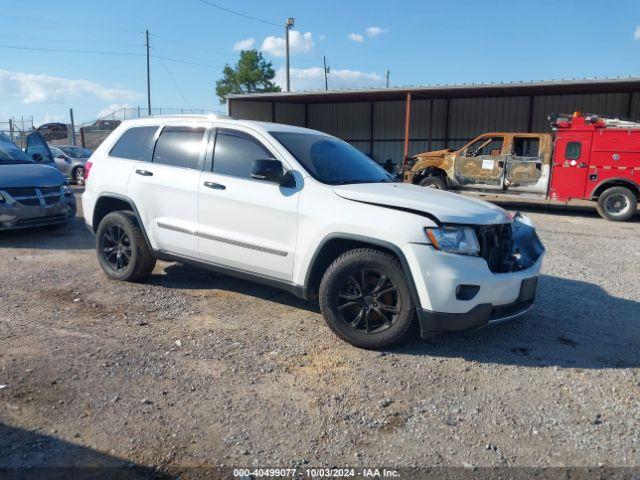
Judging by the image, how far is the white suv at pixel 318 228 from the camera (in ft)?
12.4

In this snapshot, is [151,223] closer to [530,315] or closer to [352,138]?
[530,315]

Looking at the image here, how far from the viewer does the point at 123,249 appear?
570 cm

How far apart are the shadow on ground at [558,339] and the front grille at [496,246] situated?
0.70 metres

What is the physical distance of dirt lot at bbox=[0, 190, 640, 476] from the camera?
112 inches

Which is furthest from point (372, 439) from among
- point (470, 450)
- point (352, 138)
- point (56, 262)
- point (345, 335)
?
point (352, 138)

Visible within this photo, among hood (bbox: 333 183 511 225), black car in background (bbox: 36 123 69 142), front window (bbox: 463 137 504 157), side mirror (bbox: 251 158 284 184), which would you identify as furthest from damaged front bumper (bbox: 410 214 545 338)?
black car in background (bbox: 36 123 69 142)

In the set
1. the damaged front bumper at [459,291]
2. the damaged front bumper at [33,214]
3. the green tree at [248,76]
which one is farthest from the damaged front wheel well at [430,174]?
the green tree at [248,76]

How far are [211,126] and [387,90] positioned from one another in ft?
45.9

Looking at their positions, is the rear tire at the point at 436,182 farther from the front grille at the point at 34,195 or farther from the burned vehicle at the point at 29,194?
the front grille at the point at 34,195

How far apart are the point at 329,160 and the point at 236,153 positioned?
87 centimetres

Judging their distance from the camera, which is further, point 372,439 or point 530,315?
point 530,315

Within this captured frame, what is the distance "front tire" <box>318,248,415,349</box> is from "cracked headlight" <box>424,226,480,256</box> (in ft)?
1.13

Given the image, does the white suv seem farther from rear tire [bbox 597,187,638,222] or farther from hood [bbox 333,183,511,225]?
rear tire [bbox 597,187,638,222]

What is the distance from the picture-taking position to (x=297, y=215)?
4.30 metres
